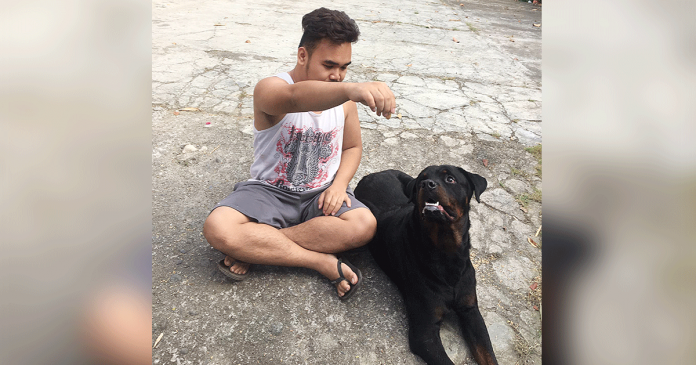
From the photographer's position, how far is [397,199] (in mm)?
2443

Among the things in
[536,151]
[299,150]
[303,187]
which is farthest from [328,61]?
[536,151]

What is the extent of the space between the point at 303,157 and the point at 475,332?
114 cm

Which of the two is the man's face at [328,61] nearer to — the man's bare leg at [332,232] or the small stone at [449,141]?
the man's bare leg at [332,232]

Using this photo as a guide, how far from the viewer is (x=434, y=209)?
1782 millimetres

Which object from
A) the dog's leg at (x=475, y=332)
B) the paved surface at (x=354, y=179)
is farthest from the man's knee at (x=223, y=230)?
the dog's leg at (x=475, y=332)

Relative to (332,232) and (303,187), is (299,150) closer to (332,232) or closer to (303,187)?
(303,187)

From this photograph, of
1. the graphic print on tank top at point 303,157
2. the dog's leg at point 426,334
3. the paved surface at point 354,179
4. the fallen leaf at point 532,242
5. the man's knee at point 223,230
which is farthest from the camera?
the fallen leaf at point 532,242

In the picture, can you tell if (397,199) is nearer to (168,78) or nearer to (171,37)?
(168,78)

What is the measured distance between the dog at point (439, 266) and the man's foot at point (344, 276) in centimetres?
23

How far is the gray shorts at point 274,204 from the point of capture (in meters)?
2.04

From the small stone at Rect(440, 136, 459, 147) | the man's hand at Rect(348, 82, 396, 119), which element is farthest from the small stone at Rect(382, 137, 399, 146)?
the man's hand at Rect(348, 82, 396, 119)

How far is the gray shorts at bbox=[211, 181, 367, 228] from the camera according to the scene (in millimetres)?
2045
